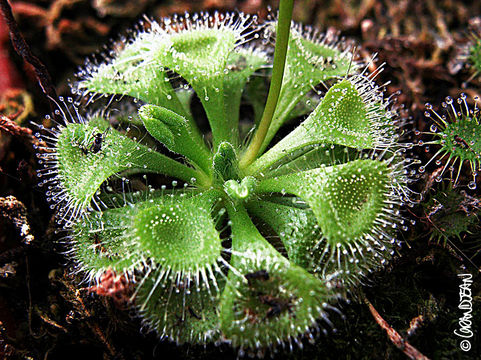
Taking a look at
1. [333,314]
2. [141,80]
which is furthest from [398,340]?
[141,80]

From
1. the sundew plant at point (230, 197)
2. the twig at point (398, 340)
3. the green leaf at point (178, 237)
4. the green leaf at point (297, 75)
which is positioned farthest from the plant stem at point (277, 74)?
the twig at point (398, 340)

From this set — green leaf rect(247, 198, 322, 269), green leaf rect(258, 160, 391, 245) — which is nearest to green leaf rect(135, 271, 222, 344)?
green leaf rect(247, 198, 322, 269)

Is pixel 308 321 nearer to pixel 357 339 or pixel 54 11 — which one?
pixel 357 339

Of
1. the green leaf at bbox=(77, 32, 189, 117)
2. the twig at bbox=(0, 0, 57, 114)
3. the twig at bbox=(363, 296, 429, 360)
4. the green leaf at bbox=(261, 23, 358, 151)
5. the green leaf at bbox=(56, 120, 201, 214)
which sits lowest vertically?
the twig at bbox=(363, 296, 429, 360)

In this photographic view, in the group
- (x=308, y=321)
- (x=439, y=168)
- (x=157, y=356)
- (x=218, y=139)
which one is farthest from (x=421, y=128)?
(x=157, y=356)

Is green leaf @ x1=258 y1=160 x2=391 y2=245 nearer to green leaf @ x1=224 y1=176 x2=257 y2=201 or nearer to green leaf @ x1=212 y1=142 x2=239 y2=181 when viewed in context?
green leaf @ x1=224 y1=176 x2=257 y2=201

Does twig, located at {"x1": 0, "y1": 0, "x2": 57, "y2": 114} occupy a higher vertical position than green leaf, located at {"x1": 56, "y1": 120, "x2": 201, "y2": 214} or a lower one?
higher
